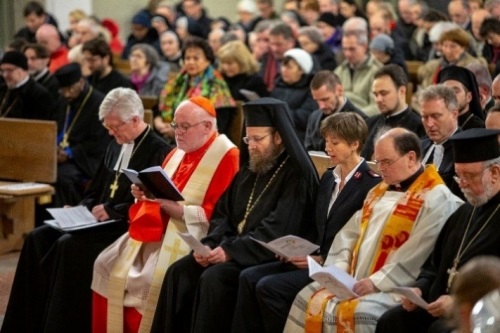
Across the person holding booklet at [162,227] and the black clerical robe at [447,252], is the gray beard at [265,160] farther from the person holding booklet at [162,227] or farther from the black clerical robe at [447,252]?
the black clerical robe at [447,252]

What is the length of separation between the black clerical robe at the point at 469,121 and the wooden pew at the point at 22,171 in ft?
11.4

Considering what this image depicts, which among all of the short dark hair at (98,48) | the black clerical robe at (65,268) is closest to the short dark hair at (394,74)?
the black clerical robe at (65,268)

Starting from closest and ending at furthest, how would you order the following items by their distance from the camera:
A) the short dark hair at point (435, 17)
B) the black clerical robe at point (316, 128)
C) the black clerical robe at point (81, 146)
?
the black clerical robe at point (316, 128)
the black clerical robe at point (81, 146)
the short dark hair at point (435, 17)

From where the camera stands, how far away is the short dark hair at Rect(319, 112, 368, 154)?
235 inches

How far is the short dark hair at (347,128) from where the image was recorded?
5957mm

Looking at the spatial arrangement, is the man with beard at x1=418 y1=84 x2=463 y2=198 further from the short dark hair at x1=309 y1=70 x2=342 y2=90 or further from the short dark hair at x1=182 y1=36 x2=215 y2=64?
the short dark hair at x1=182 y1=36 x2=215 y2=64

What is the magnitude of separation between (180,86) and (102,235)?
2984 mm

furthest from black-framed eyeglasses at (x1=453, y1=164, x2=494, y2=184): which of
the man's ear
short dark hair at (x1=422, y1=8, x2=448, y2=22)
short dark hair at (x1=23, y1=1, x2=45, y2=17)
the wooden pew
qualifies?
short dark hair at (x1=23, y1=1, x2=45, y2=17)

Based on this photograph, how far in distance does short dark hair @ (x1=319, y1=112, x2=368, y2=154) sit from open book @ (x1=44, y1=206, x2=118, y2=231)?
1.82 m

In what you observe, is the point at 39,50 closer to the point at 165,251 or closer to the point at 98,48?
the point at 98,48

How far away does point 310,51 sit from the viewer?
1093 cm

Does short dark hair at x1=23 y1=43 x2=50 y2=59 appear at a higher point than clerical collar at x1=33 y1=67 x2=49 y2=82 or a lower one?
higher

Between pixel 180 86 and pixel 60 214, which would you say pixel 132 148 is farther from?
pixel 180 86

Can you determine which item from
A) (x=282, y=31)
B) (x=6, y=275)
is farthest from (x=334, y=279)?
(x=282, y=31)
